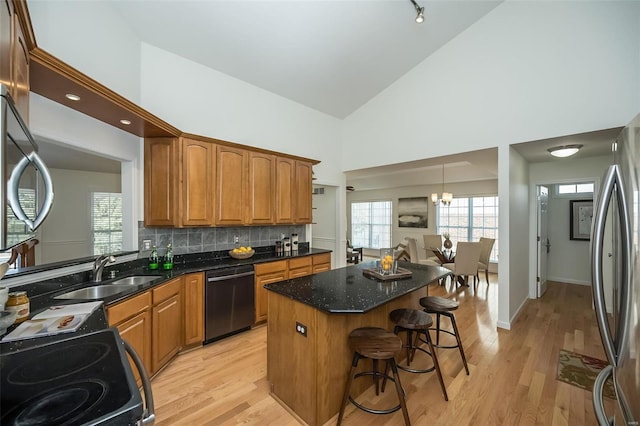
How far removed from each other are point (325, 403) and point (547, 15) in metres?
4.62

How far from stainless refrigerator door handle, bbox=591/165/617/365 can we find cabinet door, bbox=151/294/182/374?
2.94m

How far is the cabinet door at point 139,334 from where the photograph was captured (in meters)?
2.07

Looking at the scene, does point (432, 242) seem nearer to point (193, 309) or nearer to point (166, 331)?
point (193, 309)

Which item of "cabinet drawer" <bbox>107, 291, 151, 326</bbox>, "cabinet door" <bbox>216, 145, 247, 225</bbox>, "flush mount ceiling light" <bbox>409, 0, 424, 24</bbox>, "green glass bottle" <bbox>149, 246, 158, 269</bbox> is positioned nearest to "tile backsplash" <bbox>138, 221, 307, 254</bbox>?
"green glass bottle" <bbox>149, 246, 158, 269</bbox>

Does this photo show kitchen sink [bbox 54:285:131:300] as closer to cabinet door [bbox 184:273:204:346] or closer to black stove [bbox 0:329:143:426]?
cabinet door [bbox 184:273:204:346]

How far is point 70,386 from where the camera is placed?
841 millimetres

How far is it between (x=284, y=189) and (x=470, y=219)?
17.8 feet

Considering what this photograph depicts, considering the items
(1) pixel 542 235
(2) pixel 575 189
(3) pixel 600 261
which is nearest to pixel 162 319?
(3) pixel 600 261

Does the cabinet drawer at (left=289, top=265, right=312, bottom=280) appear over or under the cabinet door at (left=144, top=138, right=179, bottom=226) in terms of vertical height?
under

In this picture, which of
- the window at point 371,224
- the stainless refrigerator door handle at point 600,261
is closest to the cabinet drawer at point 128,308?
the stainless refrigerator door handle at point 600,261

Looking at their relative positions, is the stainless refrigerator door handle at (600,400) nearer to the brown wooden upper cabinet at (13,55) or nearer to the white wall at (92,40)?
the brown wooden upper cabinet at (13,55)

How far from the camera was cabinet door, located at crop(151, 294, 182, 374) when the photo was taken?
2383mm

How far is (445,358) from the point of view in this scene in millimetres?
2752

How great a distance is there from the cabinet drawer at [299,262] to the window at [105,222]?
3.86 meters
